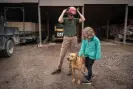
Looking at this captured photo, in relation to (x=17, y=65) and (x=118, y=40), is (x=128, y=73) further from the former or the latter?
(x=118, y=40)

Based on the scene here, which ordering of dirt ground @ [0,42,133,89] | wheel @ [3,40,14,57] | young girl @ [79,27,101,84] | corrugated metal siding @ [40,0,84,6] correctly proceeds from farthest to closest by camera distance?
corrugated metal siding @ [40,0,84,6] → wheel @ [3,40,14,57] → dirt ground @ [0,42,133,89] → young girl @ [79,27,101,84]

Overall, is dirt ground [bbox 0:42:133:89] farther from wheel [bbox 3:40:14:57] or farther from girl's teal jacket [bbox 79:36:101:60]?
girl's teal jacket [bbox 79:36:101:60]

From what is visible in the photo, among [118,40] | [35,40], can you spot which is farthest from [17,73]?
[118,40]

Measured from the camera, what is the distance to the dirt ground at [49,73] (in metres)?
5.13

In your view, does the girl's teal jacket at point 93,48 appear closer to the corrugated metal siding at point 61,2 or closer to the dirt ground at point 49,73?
the dirt ground at point 49,73

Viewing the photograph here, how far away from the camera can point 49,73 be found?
242 inches

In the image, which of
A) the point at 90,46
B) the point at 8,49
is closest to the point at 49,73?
the point at 90,46

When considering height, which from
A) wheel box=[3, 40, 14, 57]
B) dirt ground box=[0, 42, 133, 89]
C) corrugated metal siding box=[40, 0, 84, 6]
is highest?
corrugated metal siding box=[40, 0, 84, 6]

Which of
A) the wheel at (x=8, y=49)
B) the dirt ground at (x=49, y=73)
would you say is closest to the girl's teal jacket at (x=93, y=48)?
the dirt ground at (x=49, y=73)

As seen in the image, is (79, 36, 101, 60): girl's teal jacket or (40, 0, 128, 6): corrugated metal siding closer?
(79, 36, 101, 60): girl's teal jacket

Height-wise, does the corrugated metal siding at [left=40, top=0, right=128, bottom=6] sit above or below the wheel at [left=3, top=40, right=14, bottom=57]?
above

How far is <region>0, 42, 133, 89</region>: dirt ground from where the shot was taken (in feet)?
16.8

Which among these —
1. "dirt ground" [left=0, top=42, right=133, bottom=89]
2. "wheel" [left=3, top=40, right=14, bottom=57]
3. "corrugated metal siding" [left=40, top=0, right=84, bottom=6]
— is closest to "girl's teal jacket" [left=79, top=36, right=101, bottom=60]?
"dirt ground" [left=0, top=42, right=133, bottom=89]

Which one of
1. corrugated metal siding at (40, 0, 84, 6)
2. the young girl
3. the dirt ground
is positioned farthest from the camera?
corrugated metal siding at (40, 0, 84, 6)
